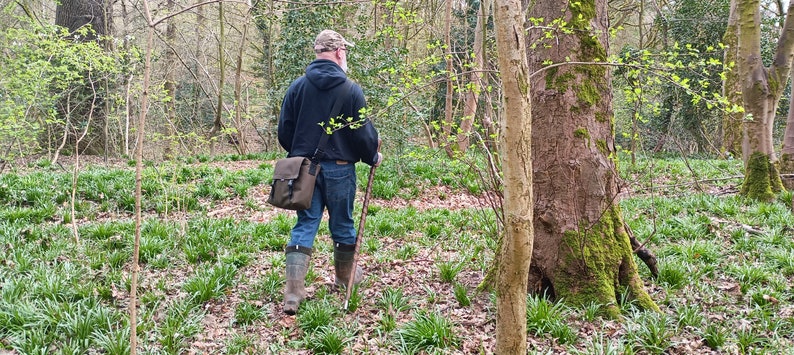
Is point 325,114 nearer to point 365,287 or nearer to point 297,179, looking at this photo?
point 297,179

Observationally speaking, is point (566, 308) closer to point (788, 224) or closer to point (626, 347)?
point (626, 347)

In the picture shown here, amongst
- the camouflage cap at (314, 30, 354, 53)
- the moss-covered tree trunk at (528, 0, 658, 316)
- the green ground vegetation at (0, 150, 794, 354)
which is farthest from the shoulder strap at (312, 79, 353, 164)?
the moss-covered tree trunk at (528, 0, 658, 316)

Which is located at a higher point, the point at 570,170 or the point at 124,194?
the point at 570,170

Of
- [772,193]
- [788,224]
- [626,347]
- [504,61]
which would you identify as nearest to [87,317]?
[504,61]

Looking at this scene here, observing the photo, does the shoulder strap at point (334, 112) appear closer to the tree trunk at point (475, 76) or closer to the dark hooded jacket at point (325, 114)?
the dark hooded jacket at point (325, 114)

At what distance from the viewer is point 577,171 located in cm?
338

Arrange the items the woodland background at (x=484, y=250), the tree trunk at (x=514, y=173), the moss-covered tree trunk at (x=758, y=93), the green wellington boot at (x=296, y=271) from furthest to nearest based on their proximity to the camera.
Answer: the moss-covered tree trunk at (x=758, y=93)
the green wellington boot at (x=296, y=271)
the woodland background at (x=484, y=250)
the tree trunk at (x=514, y=173)

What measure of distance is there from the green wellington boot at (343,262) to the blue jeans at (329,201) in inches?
6.7

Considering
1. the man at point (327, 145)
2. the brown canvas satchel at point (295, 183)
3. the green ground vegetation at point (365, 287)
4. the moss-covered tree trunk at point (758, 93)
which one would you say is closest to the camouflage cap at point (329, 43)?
the man at point (327, 145)

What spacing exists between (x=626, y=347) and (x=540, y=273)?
2.72ft

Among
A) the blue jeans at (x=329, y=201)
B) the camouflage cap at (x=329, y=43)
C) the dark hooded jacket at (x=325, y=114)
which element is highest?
the camouflage cap at (x=329, y=43)

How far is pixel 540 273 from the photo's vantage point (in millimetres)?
3514

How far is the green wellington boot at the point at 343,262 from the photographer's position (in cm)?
374

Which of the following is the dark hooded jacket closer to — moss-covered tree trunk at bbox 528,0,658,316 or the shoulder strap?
the shoulder strap
